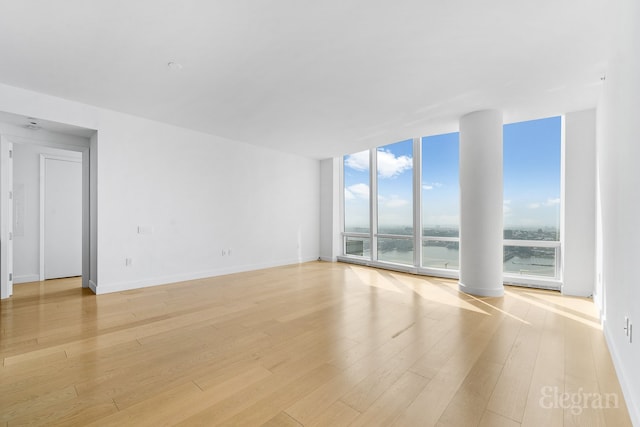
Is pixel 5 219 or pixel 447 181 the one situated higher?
pixel 447 181

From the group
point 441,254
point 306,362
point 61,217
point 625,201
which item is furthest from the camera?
point 441,254

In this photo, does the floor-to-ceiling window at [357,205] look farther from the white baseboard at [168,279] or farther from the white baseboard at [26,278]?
the white baseboard at [26,278]

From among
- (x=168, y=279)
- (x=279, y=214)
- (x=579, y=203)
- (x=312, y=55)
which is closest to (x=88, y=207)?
(x=168, y=279)

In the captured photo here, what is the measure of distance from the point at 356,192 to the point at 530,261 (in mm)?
4033

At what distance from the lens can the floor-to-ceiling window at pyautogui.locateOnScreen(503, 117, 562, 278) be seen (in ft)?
15.1

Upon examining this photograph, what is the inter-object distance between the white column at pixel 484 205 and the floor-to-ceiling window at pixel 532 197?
0.90 m

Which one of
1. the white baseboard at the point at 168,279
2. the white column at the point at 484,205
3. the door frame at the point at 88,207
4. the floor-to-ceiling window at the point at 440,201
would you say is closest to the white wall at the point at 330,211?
the white baseboard at the point at 168,279

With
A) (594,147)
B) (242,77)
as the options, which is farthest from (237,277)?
(594,147)

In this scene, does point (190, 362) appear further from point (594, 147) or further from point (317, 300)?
point (594, 147)

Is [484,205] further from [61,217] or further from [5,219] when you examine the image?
[61,217]

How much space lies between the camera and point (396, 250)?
6492 millimetres

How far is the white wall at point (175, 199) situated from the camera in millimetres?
4379

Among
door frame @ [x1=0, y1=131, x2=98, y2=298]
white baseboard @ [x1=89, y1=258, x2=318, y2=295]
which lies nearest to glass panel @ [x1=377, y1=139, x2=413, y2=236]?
white baseboard @ [x1=89, y1=258, x2=318, y2=295]

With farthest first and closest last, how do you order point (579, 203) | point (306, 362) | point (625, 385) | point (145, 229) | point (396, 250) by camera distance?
point (396, 250) < point (145, 229) < point (579, 203) < point (306, 362) < point (625, 385)
